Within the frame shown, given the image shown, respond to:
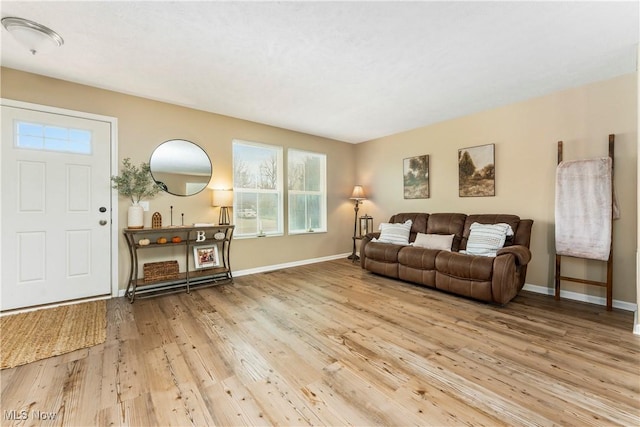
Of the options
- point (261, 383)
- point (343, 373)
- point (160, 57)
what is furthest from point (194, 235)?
point (343, 373)

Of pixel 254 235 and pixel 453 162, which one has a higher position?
pixel 453 162

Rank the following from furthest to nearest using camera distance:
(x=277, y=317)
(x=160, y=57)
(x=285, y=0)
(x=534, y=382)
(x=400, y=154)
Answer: (x=400, y=154), (x=277, y=317), (x=160, y=57), (x=285, y=0), (x=534, y=382)

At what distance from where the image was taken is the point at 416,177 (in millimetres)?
4664

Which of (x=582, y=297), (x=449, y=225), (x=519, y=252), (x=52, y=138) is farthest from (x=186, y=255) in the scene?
(x=582, y=297)

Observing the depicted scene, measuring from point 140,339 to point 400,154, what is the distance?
4.57 meters

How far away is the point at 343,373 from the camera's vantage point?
1706 millimetres

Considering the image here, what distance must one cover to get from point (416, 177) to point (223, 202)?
323cm

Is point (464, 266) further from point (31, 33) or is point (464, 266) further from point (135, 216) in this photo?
point (31, 33)

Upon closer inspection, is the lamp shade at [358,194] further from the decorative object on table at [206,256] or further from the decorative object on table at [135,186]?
the decorative object on table at [135,186]

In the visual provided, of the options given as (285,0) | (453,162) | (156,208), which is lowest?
A: (156,208)

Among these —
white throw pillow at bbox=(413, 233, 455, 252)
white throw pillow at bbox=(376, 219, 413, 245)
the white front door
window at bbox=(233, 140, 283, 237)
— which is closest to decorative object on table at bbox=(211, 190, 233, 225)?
window at bbox=(233, 140, 283, 237)

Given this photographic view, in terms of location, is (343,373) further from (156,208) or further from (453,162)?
(453,162)

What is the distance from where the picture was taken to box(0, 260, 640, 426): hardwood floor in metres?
1.37

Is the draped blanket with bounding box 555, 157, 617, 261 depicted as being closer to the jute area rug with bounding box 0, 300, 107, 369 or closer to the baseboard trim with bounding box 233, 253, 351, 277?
the baseboard trim with bounding box 233, 253, 351, 277
